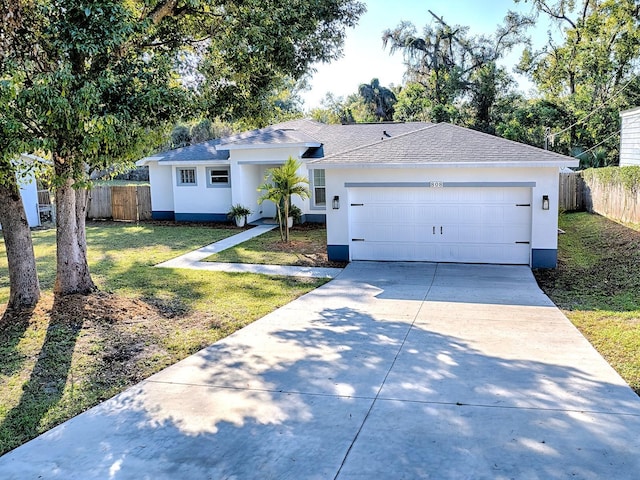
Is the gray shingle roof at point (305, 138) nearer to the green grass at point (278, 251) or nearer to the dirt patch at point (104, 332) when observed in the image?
the green grass at point (278, 251)

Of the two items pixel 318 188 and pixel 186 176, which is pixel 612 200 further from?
pixel 186 176

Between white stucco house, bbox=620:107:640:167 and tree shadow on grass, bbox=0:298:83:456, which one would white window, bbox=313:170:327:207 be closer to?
white stucco house, bbox=620:107:640:167

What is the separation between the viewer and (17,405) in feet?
19.1

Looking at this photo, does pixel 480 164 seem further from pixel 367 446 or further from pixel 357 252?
pixel 367 446

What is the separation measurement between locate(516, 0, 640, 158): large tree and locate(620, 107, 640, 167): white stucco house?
7.70 m

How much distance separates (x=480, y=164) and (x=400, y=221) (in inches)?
90.9

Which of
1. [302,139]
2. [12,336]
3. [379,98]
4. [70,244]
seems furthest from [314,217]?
[379,98]

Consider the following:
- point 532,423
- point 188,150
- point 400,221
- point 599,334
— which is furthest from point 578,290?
point 188,150

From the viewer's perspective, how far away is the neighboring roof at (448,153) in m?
12.3

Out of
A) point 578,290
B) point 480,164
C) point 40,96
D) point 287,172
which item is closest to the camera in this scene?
point 40,96

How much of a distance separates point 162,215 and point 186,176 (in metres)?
2.10

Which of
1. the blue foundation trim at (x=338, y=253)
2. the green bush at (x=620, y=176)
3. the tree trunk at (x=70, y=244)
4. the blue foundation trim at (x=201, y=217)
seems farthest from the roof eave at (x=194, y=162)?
the green bush at (x=620, y=176)

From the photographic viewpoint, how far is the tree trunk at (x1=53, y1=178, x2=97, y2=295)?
9625 millimetres

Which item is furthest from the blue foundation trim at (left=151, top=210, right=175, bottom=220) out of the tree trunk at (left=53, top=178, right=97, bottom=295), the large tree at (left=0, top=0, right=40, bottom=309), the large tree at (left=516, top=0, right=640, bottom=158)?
the large tree at (left=516, top=0, right=640, bottom=158)
